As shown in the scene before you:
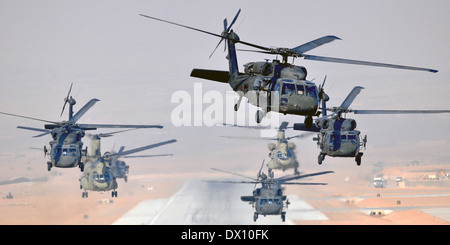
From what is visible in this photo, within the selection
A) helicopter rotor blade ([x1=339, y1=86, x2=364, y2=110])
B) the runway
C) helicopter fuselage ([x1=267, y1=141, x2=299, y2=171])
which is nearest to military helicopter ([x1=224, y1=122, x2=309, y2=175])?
helicopter fuselage ([x1=267, y1=141, x2=299, y2=171])

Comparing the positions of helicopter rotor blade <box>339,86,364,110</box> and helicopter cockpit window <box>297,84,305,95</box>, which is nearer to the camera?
helicopter cockpit window <box>297,84,305,95</box>

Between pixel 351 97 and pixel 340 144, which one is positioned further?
pixel 351 97

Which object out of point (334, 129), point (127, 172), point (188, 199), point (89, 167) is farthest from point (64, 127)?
point (188, 199)

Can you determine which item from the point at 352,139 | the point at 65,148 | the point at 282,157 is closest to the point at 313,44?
the point at 352,139

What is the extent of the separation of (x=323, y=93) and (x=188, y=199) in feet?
258

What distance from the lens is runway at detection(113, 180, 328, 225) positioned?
87.2 metres

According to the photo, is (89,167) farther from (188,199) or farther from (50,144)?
(188,199)

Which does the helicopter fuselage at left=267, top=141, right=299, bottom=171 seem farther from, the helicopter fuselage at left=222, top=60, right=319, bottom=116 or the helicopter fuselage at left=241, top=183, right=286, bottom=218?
the helicopter fuselage at left=222, top=60, right=319, bottom=116

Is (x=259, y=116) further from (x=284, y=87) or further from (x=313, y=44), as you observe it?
(x=313, y=44)

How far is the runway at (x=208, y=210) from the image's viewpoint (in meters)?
87.2

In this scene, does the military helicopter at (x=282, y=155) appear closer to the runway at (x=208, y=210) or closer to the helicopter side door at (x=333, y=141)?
the runway at (x=208, y=210)

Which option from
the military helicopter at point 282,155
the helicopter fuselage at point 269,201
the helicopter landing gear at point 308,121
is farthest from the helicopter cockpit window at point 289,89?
the military helicopter at point 282,155

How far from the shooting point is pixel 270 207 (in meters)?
62.2

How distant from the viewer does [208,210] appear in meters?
95.5
